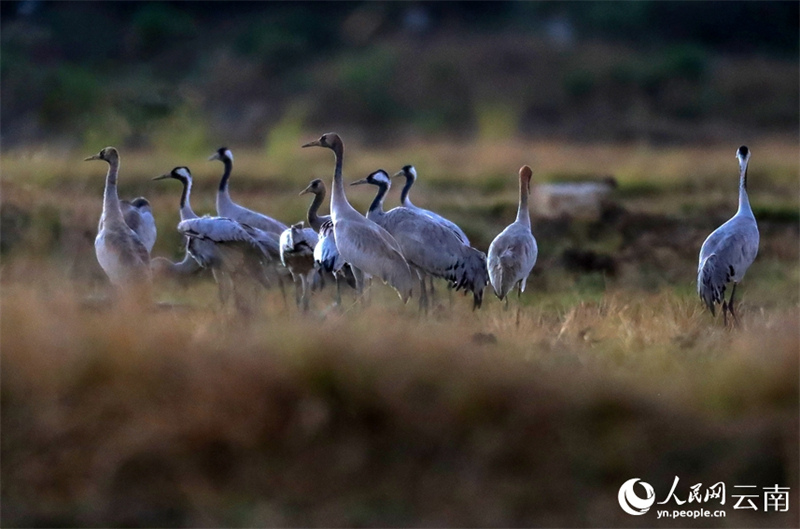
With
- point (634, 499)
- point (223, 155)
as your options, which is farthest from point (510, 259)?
point (223, 155)

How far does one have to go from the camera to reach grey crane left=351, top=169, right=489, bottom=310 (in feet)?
32.2

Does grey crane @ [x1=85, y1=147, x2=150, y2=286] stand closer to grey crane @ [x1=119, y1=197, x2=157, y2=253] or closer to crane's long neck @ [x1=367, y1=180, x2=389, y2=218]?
grey crane @ [x1=119, y1=197, x2=157, y2=253]

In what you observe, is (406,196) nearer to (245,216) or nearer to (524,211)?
(524,211)

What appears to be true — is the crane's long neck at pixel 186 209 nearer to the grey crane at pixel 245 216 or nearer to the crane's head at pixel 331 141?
the grey crane at pixel 245 216

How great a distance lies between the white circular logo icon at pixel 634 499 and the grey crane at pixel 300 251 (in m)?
3.99

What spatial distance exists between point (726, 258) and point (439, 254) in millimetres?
2074

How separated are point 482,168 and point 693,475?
509 inches

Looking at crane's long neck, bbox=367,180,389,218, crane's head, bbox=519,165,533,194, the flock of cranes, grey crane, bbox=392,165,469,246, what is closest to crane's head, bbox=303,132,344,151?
the flock of cranes

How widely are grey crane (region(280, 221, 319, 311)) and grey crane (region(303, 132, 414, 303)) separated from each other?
54 centimetres

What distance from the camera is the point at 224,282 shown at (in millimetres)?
11141

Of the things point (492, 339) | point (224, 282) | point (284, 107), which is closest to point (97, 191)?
point (224, 282)

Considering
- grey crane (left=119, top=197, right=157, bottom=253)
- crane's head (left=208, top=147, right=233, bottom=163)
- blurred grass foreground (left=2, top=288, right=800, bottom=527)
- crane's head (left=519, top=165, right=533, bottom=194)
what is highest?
crane's head (left=208, top=147, right=233, bottom=163)

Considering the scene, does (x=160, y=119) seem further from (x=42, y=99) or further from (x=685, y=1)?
(x=685, y=1)

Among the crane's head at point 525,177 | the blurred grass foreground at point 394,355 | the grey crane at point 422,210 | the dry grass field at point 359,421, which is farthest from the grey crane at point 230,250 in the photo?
the dry grass field at point 359,421
